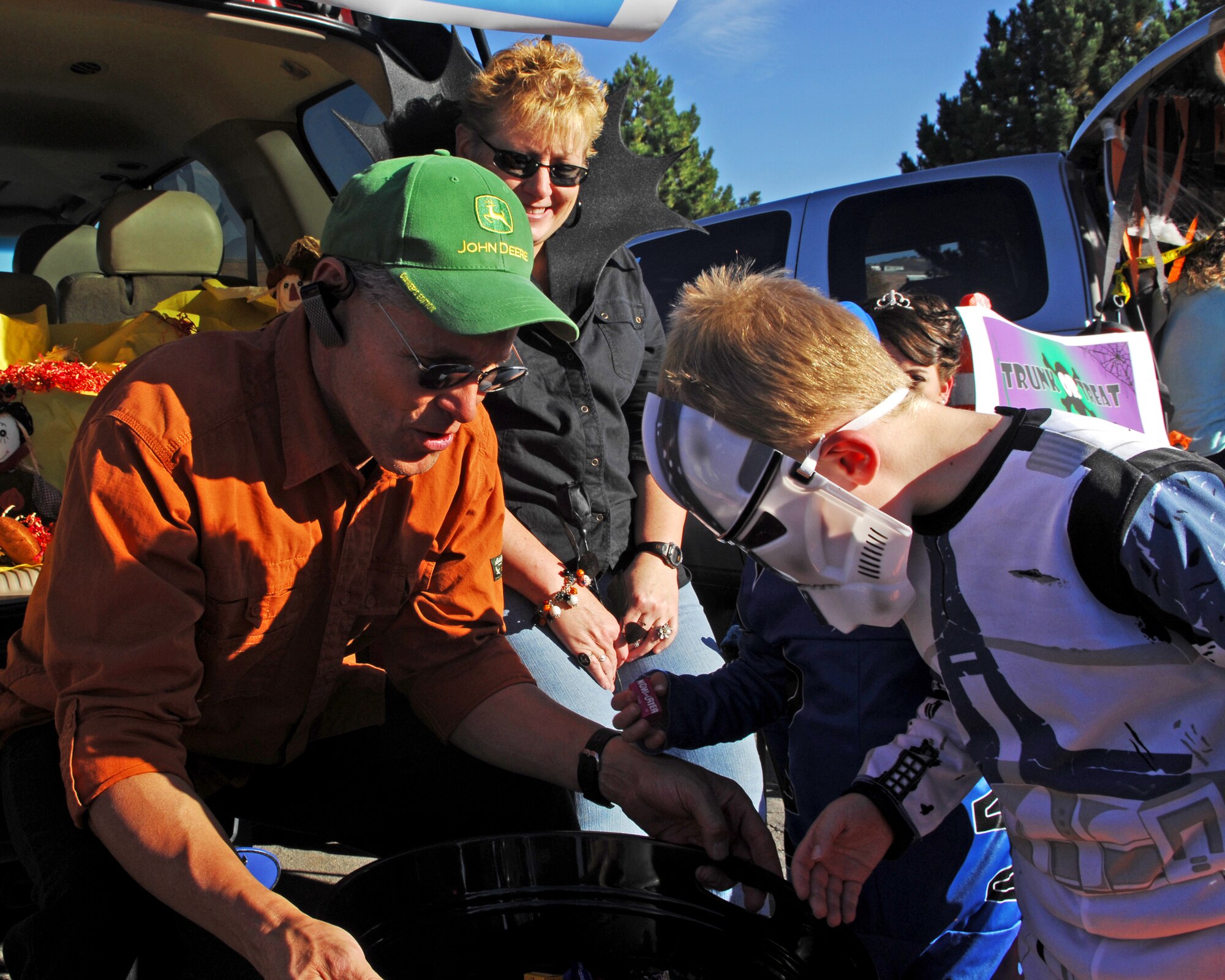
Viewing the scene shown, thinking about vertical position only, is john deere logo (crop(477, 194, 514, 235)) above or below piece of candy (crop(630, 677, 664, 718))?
above

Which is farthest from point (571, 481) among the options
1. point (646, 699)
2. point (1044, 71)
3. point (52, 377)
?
point (1044, 71)

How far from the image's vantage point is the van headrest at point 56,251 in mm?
4656

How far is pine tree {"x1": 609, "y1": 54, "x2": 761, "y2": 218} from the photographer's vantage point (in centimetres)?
2831

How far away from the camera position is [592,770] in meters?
1.88

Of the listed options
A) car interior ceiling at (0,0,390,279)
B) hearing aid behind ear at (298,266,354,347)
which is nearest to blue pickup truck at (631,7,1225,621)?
car interior ceiling at (0,0,390,279)

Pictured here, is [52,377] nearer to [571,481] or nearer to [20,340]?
[20,340]

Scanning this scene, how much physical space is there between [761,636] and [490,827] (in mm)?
688

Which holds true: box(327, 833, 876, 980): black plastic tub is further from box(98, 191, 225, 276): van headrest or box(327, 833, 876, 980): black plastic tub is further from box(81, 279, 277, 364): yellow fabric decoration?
box(98, 191, 225, 276): van headrest

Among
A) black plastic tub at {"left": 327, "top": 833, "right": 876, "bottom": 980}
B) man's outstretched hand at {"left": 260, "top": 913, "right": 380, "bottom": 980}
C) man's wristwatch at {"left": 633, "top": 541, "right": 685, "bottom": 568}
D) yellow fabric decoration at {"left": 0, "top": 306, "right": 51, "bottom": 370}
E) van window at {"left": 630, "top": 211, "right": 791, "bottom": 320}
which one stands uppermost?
van window at {"left": 630, "top": 211, "right": 791, "bottom": 320}

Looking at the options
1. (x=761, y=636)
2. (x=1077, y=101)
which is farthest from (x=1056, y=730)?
(x=1077, y=101)

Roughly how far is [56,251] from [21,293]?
3.52ft

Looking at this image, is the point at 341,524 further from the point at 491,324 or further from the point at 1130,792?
the point at 1130,792

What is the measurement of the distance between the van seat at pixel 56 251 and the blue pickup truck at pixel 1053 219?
280 cm

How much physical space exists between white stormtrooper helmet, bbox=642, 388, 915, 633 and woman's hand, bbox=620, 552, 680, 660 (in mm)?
914
